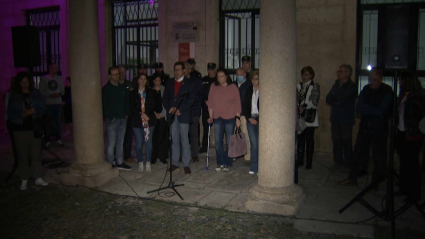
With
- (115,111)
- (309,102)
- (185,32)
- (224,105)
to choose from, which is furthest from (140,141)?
(185,32)

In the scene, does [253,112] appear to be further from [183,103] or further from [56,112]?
[56,112]

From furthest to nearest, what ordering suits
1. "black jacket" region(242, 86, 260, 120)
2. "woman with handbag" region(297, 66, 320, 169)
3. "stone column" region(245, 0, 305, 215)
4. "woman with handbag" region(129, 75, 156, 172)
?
"woman with handbag" region(129, 75, 156, 172) → "woman with handbag" region(297, 66, 320, 169) → "black jacket" region(242, 86, 260, 120) → "stone column" region(245, 0, 305, 215)

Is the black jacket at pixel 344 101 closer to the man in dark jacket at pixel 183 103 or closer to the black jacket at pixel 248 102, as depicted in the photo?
the black jacket at pixel 248 102

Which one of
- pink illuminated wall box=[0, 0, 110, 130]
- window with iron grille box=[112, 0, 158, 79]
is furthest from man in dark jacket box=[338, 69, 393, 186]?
pink illuminated wall box=[0, 0, 110, 130]

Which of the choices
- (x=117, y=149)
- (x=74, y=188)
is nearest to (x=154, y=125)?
(x=117, y=149)

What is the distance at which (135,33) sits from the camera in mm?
11797

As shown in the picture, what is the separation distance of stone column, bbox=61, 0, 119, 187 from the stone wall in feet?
15.3

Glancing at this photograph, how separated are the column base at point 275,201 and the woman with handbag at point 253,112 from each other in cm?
181

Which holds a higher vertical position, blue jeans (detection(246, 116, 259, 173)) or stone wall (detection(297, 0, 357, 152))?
stone wall (detection(297, 0, 357, 152))

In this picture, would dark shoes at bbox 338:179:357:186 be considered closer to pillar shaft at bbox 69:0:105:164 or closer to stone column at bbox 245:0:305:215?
stone column at bbox 245:0:305:215

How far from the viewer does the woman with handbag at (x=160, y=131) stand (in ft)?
25.4

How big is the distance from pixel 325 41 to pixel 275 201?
478 cm

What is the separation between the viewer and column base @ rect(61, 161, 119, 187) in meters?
6.65

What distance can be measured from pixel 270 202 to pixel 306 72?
3.09m
